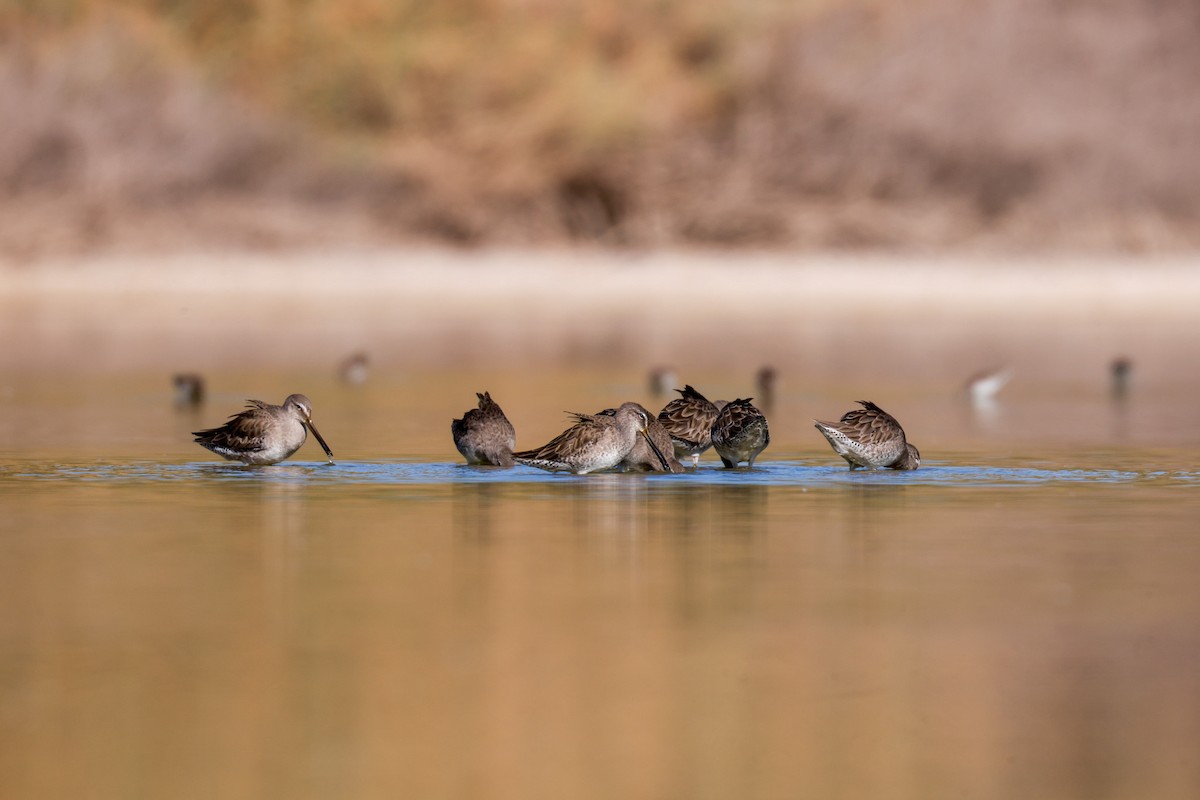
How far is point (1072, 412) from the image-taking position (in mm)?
17234

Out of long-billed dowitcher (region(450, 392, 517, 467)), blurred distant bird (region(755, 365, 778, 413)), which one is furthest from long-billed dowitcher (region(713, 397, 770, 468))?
blurred distant bird (region(755, 365, 778, 413))

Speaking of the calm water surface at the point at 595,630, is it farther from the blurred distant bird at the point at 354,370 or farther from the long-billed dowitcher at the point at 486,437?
the blurred distant bird at the point at 354,370

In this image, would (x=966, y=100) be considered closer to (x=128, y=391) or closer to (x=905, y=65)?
(x=905, y=65)

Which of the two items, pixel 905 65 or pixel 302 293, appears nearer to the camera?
pixel 302 293

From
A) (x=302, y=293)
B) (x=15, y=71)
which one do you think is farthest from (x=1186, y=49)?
(x=15, y=71)

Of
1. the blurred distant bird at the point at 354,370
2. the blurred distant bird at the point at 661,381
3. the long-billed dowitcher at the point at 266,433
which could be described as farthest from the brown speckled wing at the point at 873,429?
the blurred distant bird at the point at 354,370

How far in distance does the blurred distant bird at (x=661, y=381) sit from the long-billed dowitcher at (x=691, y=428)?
19.0 ft

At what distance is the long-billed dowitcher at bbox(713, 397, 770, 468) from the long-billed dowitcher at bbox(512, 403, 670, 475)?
39 cm

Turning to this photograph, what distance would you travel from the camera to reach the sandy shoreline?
2397 cm

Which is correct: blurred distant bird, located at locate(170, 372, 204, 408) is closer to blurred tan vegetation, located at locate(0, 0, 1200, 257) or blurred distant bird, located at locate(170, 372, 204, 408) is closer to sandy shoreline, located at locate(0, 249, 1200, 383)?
sandy shoreline, located at locate(0, 249, 1200, 383)

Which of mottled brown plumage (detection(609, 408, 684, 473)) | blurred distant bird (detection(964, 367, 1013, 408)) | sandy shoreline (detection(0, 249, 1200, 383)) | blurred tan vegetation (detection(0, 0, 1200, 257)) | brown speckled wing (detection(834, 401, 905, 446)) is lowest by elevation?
mottled brown plumage (detection(609, 408, 684, 473))

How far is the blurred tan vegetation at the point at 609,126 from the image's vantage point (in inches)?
1479

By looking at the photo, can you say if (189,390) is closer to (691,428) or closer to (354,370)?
(354,370)

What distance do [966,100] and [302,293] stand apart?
1189 cm
